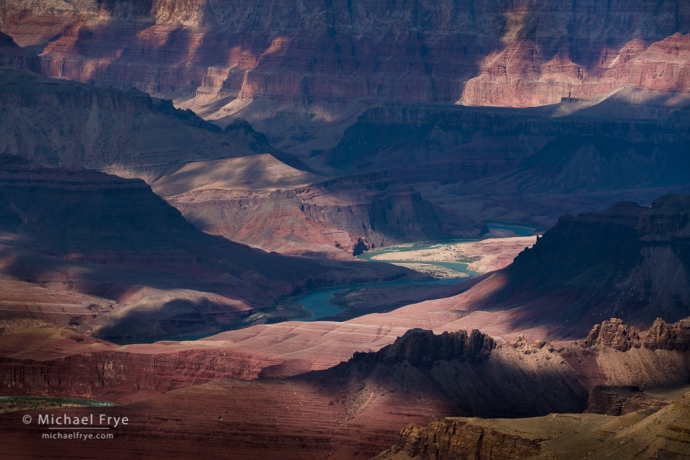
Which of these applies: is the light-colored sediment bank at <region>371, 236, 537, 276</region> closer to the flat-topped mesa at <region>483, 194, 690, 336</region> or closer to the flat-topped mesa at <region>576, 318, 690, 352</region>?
the flat-topped mesa at <region>483, 194, 690, 336</region>

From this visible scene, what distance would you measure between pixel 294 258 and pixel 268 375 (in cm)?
5985

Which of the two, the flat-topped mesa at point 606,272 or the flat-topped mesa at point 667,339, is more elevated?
the flat-topped mesa at point 606,272

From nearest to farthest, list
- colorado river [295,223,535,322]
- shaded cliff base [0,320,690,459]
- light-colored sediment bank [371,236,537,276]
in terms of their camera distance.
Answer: shaded cliff base [0,320,690,459] → colorado river [295,223,535,322] → light-colored sediment bank [371,236,537,276]

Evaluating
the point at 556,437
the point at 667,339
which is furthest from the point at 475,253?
the point at 556,437

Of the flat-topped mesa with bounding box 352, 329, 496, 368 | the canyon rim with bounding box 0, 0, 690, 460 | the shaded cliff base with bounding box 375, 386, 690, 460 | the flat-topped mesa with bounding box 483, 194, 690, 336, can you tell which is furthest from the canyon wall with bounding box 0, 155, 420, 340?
the shaded cliff base with bounding box 375, 386, 690, 460

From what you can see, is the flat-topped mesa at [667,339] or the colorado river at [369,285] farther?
the colorado river at [369,285]

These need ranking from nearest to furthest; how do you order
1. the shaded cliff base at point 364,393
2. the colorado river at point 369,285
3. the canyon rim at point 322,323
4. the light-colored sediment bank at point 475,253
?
the shaded cliff base at point 364,393
the canyon rim at point 322,323
the colorado river at point 369,285
the light-colored sediment bank at point 475,253

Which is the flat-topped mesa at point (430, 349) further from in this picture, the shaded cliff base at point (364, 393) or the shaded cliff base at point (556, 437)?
the shaded cliff base at point (556, 437)

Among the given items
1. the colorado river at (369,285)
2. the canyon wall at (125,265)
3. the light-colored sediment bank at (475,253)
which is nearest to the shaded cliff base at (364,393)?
the canyon wall at (125,265)

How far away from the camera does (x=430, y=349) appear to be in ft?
306

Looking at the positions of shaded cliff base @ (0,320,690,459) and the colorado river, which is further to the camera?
the colorado river

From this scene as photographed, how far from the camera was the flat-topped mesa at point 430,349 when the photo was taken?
9262 cm

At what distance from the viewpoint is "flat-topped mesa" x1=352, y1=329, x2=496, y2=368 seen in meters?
92.6

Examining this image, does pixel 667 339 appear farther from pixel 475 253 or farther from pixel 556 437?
pixel 475 253
